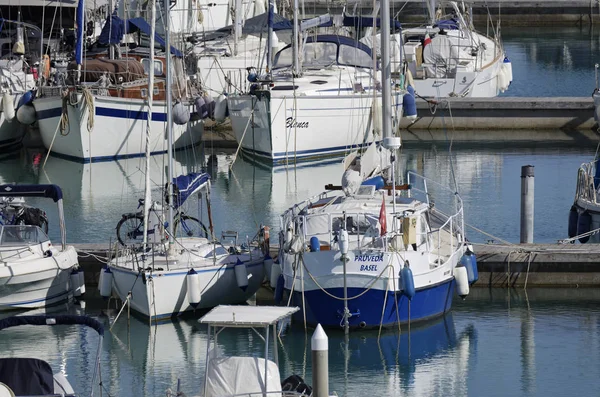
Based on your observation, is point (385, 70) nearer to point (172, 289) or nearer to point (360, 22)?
point (172, 289)

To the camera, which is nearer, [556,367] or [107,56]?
[556,367]

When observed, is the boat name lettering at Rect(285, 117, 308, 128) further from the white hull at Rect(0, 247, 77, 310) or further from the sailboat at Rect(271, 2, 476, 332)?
the white hull at Rect(0, 247, 77, 310)

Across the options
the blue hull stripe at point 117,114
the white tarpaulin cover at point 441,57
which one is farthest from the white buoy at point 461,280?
the white tarpaulin cover at point 441,57

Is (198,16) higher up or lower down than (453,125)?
higher up

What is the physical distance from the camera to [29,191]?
26.2 meters

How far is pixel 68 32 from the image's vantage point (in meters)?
51.6

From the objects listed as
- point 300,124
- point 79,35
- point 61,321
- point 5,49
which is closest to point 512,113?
point 300,124

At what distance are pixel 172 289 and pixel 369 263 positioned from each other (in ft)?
11.7

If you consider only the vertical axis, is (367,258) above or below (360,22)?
below

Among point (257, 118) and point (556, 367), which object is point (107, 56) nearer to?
point (257, 118)

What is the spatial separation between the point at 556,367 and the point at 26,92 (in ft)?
82.7

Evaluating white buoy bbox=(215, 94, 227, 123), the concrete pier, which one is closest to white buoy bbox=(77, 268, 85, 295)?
white buoy bbox=(215, 94, 227, 123)

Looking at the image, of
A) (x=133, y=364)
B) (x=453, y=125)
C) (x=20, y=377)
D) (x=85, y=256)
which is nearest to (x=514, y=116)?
(x=453, y=125)

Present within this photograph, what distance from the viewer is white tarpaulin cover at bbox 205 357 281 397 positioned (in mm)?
17984
